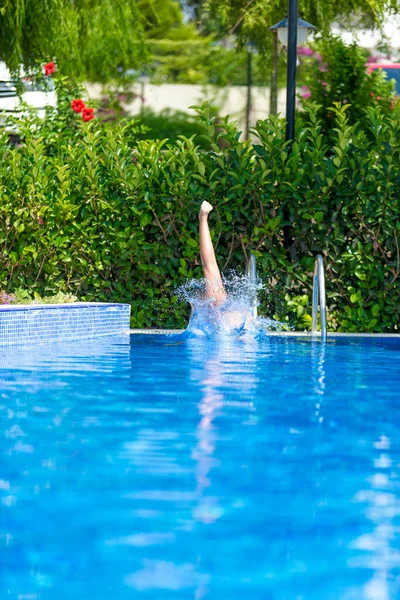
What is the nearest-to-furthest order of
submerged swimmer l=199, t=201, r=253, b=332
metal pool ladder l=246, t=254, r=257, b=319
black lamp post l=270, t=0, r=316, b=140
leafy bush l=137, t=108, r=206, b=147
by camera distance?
submerged swimmer l=199, t=201, r=253, b=332, metal pool ladder l=246, t=254, r=257, b=319, black lamp post l=270, t=0, r=316, b=140, leafy bush l=137, t=108, r=206, b=147

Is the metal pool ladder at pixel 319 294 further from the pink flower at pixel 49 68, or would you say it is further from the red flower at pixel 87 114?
the pink flower at pixel 49 68

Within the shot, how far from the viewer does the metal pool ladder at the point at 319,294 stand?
34.3 feet

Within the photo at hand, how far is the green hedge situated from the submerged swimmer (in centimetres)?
53

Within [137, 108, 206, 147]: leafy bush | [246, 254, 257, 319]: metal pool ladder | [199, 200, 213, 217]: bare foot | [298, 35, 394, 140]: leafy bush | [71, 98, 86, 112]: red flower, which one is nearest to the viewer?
[199, 200, 213, 217]: bare foot

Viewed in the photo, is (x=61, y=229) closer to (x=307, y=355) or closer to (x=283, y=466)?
(x=307, y=355)

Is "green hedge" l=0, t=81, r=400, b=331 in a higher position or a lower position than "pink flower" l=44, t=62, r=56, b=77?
lower

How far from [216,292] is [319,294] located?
3.74 ft

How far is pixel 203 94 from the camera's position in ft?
128

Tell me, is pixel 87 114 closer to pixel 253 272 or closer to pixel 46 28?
pixel 46 28

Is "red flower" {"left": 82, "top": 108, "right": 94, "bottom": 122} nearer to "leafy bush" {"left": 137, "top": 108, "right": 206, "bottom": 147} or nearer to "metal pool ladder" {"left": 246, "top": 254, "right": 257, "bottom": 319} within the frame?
"metal pool ladder" {"left": 246, "top": 254, "right": 257, "bottom": 319}

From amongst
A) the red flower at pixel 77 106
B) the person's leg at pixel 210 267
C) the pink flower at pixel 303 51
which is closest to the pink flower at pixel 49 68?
the red flower at pixel 77 106

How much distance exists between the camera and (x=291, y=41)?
1230 cm

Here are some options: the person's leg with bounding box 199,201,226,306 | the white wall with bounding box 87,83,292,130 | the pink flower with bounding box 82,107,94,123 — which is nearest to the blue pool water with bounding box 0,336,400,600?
the person's leg with bounding box 199,201,226,306

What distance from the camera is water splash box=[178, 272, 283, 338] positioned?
11141mm
